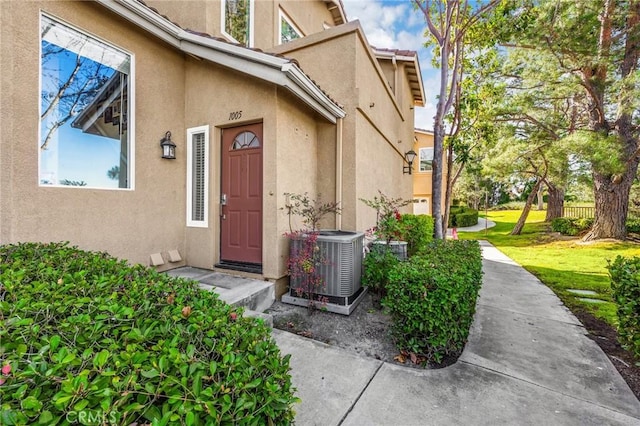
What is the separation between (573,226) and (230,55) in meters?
19.6

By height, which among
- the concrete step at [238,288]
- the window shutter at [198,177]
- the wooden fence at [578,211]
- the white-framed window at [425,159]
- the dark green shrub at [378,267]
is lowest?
the concrete step at [238,288]

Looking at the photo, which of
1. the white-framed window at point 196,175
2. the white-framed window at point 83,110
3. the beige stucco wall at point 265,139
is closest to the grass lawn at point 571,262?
the beige stucco wall at point 265,139

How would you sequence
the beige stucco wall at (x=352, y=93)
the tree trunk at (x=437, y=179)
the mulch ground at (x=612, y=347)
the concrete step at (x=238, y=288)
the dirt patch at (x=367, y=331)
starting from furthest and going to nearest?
1. the tree trunk at (x=437, y=179)
2. the beige stucco wall at (x=352, y=93)
3. the concrete step at (x=238, y=288)
4. the dirt patch at (x=367, y=331)
5. the mulch ground at (x=612, y=347)

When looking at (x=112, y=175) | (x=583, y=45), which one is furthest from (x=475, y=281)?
(x=583, y=45)

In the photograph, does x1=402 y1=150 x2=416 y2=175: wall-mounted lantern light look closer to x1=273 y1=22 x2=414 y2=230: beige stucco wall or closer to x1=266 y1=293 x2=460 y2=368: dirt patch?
x1=273 y1=22 x2=414 y2=230: beige stucco wall

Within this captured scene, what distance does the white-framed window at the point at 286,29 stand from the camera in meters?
9.52

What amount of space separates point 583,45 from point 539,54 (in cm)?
133

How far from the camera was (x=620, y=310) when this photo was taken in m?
3.73

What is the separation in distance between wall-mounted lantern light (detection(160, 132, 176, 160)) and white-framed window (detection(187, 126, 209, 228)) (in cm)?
38

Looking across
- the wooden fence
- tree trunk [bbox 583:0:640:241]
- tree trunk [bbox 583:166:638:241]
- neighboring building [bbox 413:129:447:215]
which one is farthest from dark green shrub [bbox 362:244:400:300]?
the wooden fence

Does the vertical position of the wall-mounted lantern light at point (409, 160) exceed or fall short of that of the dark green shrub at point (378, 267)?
it exceeds it

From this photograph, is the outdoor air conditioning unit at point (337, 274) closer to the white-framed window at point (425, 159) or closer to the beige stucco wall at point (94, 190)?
the beige stucco wall at point (94, 190)

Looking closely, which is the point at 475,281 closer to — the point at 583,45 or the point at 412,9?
the point at 412,9

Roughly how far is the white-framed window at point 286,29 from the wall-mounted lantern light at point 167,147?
6.08 meters
